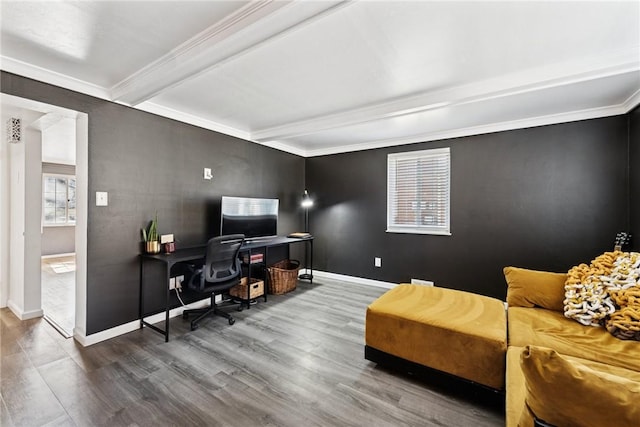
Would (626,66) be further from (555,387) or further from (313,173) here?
(313,173)

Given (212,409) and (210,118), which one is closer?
(212,409)

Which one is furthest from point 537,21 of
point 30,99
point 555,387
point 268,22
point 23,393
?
point 23,393

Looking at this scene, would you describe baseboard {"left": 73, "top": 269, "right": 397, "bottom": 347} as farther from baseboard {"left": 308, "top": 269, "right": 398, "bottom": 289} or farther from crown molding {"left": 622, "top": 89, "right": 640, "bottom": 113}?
crown molding {"left": 622, "top": 89, "right": 640, "bottom": 113}

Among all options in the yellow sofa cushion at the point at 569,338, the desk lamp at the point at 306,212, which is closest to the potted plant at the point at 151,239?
the desk lamp at the point at 306,212

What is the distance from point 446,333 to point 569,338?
711 millimetres

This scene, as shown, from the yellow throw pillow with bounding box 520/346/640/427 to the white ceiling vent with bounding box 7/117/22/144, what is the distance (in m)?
Result: 4.66

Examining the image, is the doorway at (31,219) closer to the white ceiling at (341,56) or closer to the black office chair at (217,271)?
the white ceiling at (341,56)

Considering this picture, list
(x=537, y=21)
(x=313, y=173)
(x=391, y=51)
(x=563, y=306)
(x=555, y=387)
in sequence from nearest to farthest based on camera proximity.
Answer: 1. (x=555, y=387)
2. (x=537, y=21)
3. (x=391, y=51)
4. (x=563, y=306)
5. (x=313, y=173)

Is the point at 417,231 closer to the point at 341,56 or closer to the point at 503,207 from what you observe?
the point at 503,207

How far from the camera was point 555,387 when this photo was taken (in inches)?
33.4

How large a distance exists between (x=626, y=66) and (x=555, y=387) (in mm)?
2471

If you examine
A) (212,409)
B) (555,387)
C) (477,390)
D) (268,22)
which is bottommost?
(212,409)

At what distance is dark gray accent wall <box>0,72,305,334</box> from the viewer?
8.23ft

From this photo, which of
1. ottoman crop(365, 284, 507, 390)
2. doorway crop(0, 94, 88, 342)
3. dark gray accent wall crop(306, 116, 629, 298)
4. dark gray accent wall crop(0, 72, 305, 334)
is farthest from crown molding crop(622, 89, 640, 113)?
doorway crop(0, 94, 88, 342)
